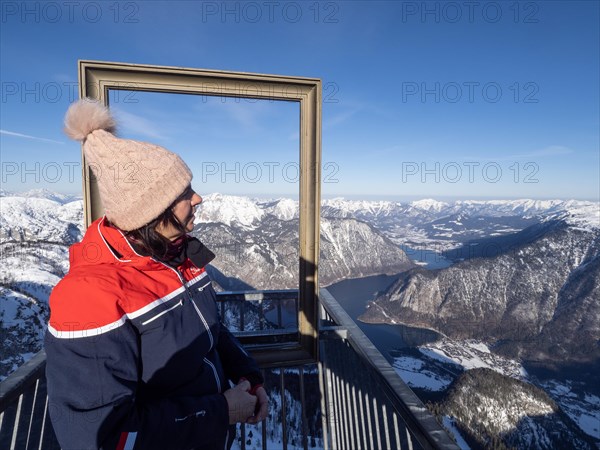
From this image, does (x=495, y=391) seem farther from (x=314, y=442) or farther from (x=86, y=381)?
(x=86, y=381)

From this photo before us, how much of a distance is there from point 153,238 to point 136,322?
1.35ft

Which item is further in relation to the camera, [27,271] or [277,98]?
[27,271]

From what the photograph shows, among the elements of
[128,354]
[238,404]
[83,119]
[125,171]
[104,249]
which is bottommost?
[238,404]

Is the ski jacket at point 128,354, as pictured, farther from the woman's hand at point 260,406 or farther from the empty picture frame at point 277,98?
the empty picture frame at point 277,98

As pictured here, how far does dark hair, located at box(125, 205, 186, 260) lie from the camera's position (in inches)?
55.1

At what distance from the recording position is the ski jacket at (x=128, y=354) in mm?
995

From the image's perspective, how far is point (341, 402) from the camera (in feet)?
9.13

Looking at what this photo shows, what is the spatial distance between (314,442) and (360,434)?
6.29 feet

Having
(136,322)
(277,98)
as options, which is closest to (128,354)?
(136,322)

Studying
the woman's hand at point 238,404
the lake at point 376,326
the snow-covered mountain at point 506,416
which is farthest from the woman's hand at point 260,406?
the snow-covered mountain at point 506,416

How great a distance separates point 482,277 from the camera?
9175cm

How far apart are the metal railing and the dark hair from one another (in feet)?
3.46

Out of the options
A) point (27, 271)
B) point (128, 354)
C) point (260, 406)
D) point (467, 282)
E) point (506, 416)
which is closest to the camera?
point (128, 354)

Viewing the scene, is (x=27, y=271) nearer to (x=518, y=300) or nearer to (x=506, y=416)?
(x=506, y=416)
